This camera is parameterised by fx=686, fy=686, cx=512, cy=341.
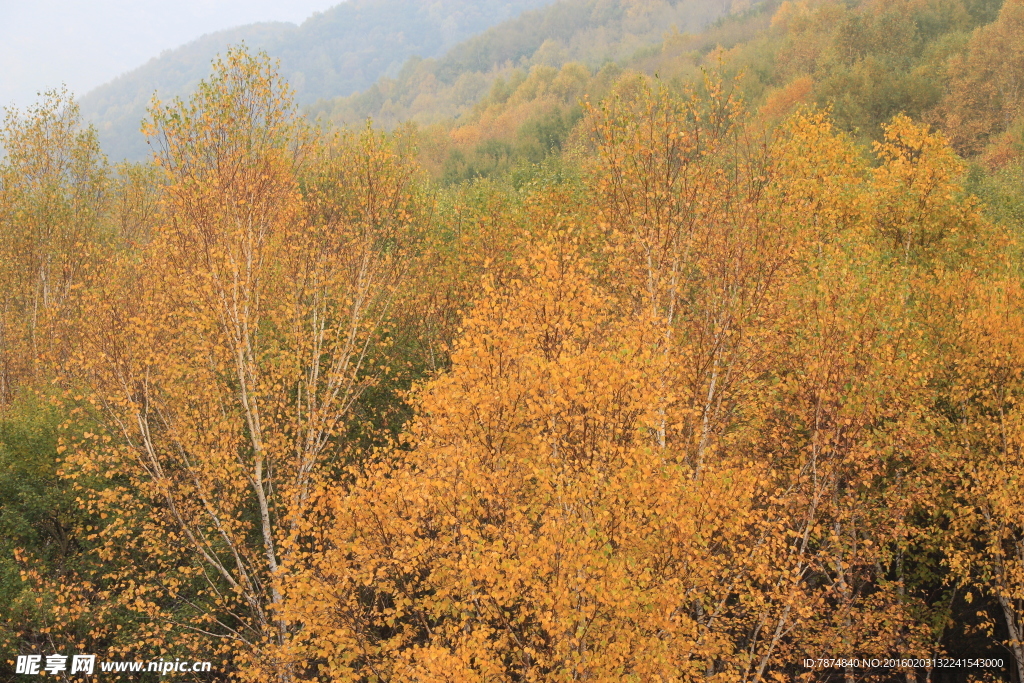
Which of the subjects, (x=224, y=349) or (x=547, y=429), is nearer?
(x=547, y=429)

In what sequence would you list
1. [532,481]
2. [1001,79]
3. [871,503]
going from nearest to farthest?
1. [532,481]
2. [871,503]
3. [1001,79]

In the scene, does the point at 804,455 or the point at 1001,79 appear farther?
the point at 1001,79

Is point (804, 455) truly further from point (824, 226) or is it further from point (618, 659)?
point (824, 226)

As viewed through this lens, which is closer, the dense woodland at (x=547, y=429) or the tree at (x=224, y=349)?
the dense woodland at (x=547, y=429)

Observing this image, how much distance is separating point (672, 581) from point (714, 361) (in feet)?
23.0

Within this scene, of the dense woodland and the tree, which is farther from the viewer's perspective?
the tree

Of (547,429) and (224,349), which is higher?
(224,349)

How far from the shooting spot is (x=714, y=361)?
18141mm

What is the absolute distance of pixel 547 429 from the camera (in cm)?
1711

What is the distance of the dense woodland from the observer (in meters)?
14.4

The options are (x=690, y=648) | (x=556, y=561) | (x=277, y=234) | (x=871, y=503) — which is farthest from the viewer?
(x=277, y=234)

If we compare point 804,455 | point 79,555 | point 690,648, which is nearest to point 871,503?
point 804,455

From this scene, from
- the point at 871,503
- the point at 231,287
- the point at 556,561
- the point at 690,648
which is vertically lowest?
the point at 871,503

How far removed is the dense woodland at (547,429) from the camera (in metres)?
14.4
